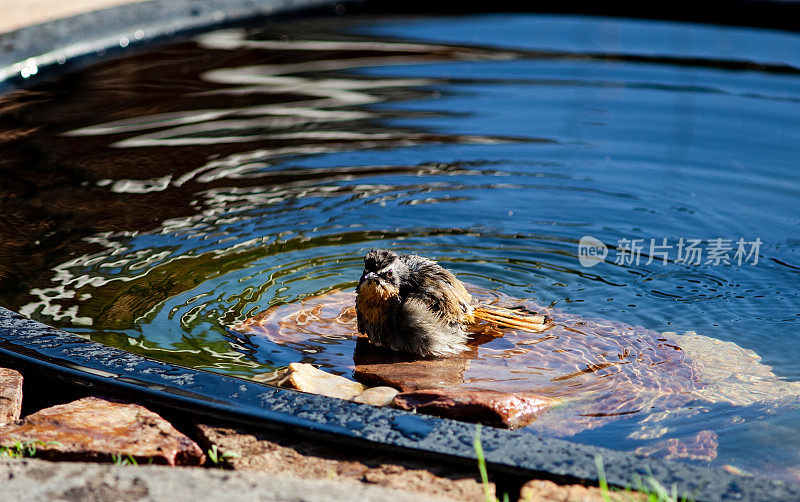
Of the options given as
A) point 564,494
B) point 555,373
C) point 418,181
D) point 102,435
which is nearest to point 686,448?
point 555,373

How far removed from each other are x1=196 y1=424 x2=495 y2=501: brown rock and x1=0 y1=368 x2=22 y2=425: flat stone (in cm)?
81

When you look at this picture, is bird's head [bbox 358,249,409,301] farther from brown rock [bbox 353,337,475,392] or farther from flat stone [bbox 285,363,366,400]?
flat stone [bbox 285,363,366,400]

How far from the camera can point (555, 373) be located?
4.48m

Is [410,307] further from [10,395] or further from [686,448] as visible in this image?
[10,395]

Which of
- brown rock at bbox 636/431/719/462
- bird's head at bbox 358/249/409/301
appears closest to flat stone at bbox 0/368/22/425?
bird's head at bbox 358/249/409/301

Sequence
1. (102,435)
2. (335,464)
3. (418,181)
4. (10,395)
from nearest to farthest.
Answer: (335,464) < (102,435) < (10,395) < (418,181)

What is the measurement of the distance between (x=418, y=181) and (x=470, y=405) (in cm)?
337

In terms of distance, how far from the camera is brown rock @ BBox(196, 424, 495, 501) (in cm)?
315

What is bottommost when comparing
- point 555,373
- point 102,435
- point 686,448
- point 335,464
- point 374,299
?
point 686,448

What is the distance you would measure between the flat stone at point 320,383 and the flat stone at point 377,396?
51mm

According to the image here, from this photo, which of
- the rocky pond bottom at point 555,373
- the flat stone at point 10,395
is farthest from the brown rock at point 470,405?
the flat stone at point 10,395

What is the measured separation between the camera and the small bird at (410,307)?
4.62 metres

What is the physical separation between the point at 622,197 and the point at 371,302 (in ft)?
8.75

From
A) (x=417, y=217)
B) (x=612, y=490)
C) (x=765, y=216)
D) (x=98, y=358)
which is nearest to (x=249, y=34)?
(x=417, y=217)
